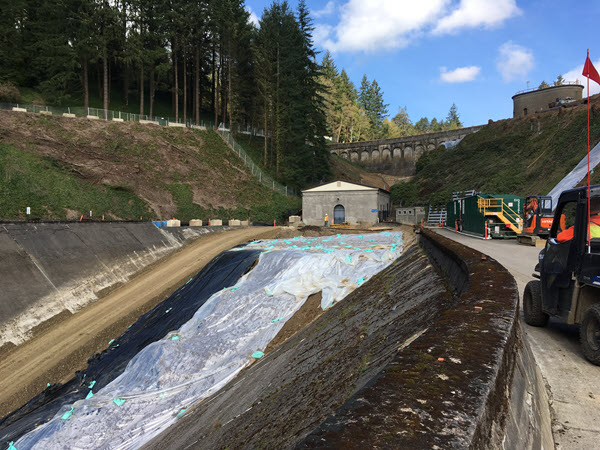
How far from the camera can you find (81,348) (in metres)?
13.3

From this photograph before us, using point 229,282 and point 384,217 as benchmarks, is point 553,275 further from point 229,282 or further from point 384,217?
point 384,217

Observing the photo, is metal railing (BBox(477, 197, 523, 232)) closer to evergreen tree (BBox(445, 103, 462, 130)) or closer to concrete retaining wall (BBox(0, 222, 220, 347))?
concrete retaining wall (BBox(0, 222, 220, 347))

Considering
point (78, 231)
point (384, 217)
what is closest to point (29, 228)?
point (78, 231)

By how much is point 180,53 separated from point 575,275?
5864 cm

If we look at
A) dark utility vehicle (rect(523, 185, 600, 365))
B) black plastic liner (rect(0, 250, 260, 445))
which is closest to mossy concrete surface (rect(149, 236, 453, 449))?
dark utility vehicle (rect(523, 185, 600, 365))

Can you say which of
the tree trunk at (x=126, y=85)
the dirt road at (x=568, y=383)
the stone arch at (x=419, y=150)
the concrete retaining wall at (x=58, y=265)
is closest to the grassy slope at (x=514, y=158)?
the stone arch at (x=419, y=150)

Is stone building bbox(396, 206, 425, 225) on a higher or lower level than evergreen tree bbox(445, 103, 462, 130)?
lower

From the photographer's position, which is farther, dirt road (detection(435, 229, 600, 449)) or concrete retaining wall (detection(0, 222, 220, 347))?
concrete retaining wall (detection(0, 222, 220, 347))

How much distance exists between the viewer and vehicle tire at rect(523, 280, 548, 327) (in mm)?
6754

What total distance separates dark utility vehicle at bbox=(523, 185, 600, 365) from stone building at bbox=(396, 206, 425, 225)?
4502 cm

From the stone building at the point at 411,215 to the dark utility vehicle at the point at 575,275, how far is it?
4502 cm

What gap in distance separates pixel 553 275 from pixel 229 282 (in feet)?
38.6

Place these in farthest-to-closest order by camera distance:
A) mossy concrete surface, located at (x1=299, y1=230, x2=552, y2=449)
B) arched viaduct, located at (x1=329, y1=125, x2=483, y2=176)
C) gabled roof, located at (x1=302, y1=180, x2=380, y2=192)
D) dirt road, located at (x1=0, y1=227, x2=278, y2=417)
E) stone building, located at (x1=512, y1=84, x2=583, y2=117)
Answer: arched viaduct, located at (x1=329, y1=125, x2=483, y2=176), stone building, located at (x1=512, y1=84, x2=583, y2=117), gabled roof, located at (x1=302, y1=180, x2=380, y2=192), dirt road, located at (x1=0, y1=227, x2=278, y2=417), mossy concrete surface, located at (x1=299, y1=230, x2=552, y2=449)

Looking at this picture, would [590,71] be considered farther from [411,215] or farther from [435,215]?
[411,215]
